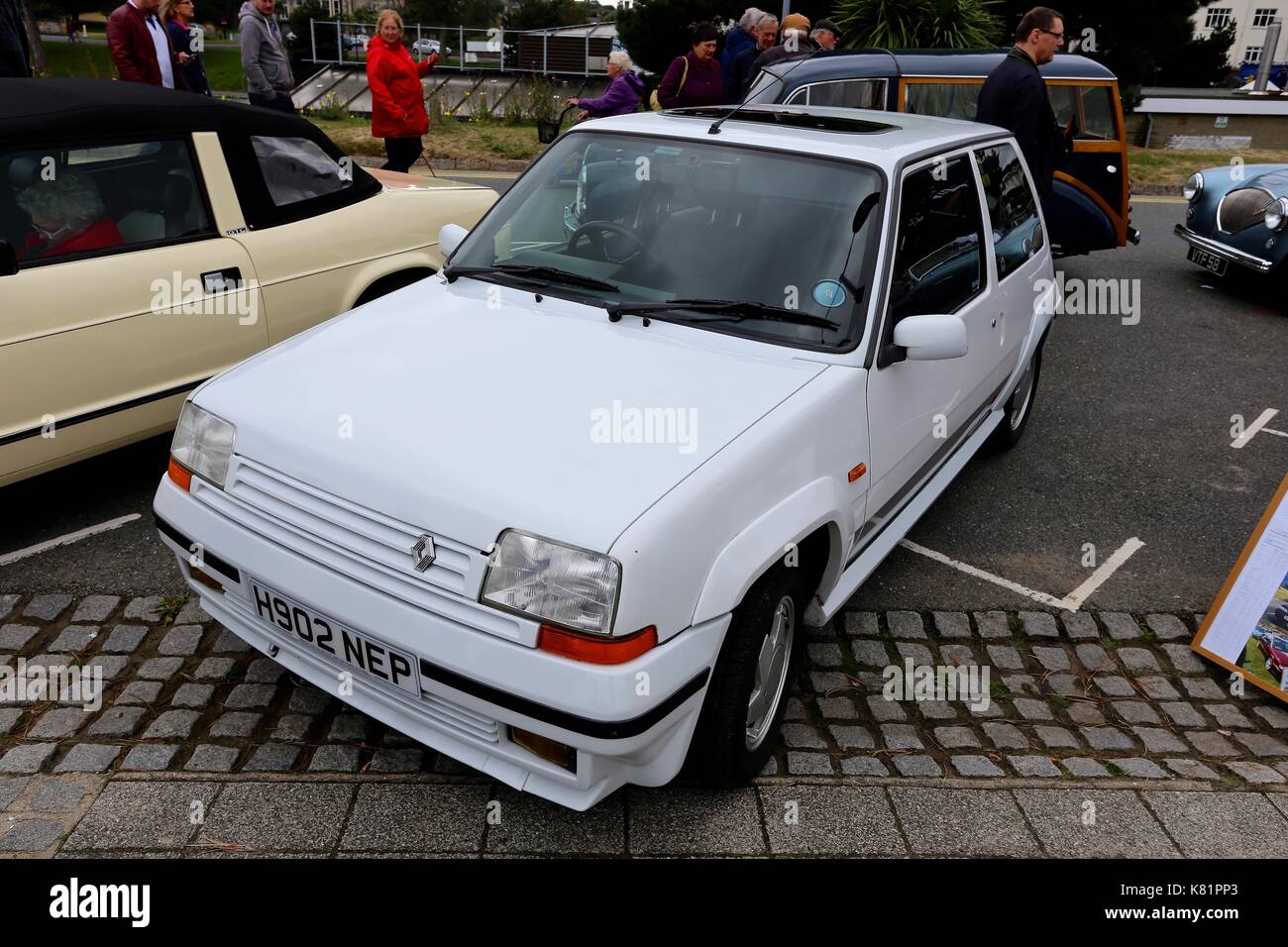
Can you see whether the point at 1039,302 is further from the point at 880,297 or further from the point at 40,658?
the point at 40,658

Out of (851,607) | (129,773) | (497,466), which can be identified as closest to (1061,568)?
(851,607)

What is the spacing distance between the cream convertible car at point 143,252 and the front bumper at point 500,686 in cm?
155

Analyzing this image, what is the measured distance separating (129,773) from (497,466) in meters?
1.50

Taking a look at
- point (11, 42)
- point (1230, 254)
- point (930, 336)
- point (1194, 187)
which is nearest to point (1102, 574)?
point (930, 336)

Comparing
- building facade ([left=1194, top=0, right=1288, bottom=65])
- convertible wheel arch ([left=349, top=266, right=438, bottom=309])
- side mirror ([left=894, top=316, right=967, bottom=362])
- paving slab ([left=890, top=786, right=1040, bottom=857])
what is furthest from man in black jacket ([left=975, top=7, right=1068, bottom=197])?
building facade ([left=1194, top=0, right=1288, bottom=65])

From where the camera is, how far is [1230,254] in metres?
8.49

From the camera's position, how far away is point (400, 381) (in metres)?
2.94


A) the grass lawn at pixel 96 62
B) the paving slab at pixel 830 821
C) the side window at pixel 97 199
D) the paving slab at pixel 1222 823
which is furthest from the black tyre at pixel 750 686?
the grass lawn at pixel 96 62

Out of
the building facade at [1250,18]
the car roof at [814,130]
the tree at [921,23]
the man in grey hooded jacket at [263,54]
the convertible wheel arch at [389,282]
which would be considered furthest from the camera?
the building facade at [1250,18]

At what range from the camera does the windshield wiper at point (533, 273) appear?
345 centimetres

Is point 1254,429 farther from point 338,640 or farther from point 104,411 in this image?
point 104,411

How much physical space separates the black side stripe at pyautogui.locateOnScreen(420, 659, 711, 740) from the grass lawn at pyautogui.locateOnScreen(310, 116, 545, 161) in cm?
1234

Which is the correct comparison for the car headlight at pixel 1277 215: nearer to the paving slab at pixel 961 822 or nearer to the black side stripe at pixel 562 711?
the paving slab at pixel 961 822

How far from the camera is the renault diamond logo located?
2422mm
